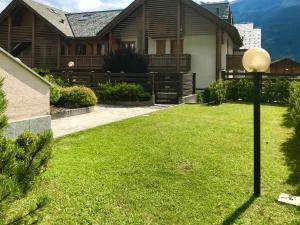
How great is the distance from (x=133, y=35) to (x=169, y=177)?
25.6 meters

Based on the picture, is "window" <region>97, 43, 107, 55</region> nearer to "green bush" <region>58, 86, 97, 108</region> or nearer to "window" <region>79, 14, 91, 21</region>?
"window" <region>79, 14, 91, 21</region>

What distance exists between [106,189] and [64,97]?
11214mm

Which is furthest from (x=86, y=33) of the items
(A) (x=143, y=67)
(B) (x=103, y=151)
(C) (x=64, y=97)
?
(B) (x=103, y=151)

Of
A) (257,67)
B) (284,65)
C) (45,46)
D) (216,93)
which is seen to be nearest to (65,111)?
(216,93)

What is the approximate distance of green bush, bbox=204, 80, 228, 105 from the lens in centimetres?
1889

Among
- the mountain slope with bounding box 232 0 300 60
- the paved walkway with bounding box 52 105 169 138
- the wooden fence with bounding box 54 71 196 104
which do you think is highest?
the mountain slope with bounding box 232 0 300 60

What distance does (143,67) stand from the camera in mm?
26328

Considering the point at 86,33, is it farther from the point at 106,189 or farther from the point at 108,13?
the point at 106,189

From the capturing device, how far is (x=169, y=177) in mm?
6770

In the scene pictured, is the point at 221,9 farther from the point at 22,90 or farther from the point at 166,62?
the point at 22,90

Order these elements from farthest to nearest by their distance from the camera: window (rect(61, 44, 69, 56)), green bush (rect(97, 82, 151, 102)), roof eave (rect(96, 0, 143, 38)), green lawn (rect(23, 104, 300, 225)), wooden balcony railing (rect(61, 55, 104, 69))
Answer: window (rect(61, 44, 69, 56)) → wooden balcony railing (rect(61, 55, 104, 69)) → roof eave (rect(96, 0, 143, 38)) → green bush (rect(97, 82, 151, 102)) → green lawn (rect(23, 104, 300, 225))

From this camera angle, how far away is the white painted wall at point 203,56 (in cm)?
2875

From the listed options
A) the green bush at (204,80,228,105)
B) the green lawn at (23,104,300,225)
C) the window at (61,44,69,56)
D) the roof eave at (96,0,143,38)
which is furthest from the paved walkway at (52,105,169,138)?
the window at (61,44,69,56)

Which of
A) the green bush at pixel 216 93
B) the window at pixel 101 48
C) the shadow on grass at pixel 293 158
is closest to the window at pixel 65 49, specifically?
the window at pixel 101 48
